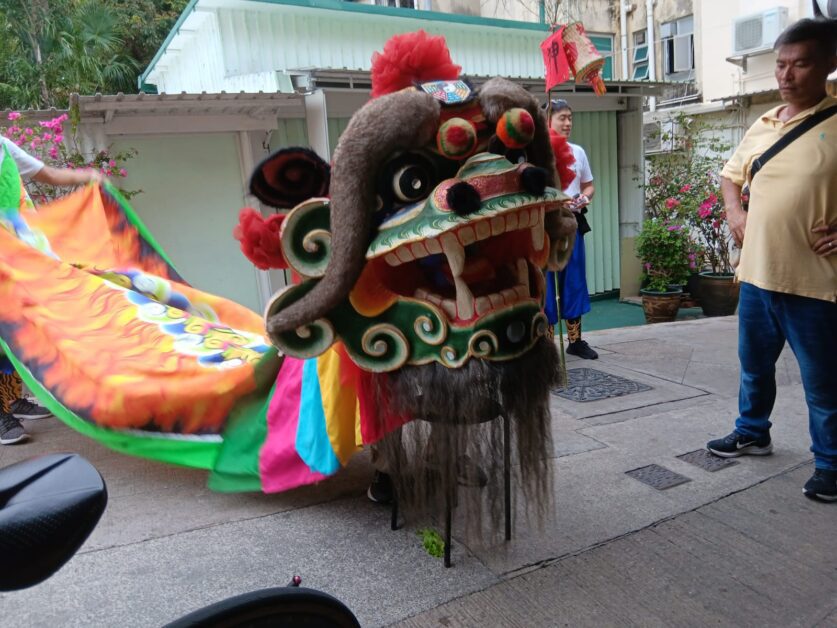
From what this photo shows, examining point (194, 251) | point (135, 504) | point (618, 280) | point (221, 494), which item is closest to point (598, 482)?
point (221, 494)

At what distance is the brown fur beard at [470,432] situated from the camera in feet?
6.22

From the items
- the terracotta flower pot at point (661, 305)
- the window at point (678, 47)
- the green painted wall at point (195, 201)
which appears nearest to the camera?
the green painted wall at point (195, 201)

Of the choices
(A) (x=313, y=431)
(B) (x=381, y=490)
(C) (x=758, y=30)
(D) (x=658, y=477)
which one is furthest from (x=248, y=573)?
(C) (x=758, y=30)

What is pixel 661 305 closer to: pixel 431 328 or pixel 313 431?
pixel 313 431

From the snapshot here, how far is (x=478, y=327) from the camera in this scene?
6.02 feet

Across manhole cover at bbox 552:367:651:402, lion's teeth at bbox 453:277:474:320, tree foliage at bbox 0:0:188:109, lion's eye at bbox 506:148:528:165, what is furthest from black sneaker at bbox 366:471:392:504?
tree foliage at bbox 0:0:188:109

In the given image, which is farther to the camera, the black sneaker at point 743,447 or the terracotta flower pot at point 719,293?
the terracotta flower pot at point 719,293

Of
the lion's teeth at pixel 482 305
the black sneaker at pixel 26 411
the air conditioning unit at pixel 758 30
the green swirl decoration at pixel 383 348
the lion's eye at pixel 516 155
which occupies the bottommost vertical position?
the black sneaker at pixel 26 411

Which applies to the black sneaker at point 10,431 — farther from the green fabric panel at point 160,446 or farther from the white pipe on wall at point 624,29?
the white pipe on wall at point 624,29

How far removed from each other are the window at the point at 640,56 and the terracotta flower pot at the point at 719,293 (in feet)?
23.8

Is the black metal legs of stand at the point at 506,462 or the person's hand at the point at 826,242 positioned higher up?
the person's hand at the point at 826,242

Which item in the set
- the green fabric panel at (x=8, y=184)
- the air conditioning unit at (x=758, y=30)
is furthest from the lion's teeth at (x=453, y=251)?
the air conditioning unit at (x=758, y=30)

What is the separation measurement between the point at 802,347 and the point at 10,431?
399cm

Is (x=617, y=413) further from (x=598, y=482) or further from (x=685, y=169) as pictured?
(x=685, y=169)
